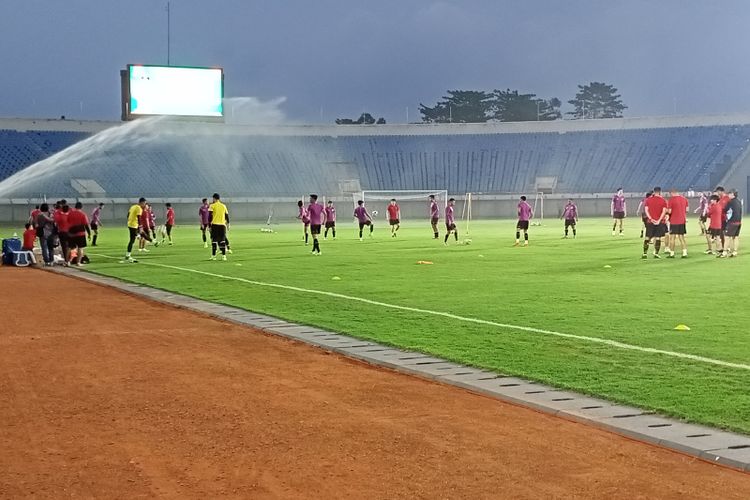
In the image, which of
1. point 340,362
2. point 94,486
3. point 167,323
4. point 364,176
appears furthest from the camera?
point 364,176

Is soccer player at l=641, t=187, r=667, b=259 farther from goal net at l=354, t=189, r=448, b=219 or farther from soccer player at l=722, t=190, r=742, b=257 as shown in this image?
goal net at l=354, t=189, r=448, b=219

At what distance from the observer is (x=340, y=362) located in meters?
9.83

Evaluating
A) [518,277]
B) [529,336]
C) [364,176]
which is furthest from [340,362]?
[364,176]

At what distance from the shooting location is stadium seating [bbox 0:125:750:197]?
7600cm

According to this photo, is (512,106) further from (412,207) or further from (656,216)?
(656,216)

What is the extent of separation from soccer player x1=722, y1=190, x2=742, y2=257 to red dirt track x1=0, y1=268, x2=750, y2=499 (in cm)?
1774

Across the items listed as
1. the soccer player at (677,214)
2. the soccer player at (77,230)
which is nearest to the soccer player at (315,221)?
the soccer player at (77,230)

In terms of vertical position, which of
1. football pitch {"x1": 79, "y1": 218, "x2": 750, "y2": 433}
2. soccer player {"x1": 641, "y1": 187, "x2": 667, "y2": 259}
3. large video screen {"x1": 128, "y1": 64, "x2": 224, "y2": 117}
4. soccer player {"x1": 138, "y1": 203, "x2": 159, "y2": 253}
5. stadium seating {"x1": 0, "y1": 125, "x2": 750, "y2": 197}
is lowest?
football pitch {"x1": 79, "y1": 218, "x2": 750, "y2": 433}

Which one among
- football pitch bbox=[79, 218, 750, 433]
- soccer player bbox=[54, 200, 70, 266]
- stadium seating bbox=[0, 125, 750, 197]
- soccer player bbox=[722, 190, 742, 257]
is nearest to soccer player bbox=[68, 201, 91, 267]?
soccer player bbox=[54, 200, 70, 266]

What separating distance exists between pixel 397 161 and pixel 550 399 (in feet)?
259

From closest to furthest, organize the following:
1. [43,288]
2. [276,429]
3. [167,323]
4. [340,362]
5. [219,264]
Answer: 1. [276,429]
2. [340,362]
3. [167,323]
4. [43,288]
5. [219,264]

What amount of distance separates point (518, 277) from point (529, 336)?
842 cm

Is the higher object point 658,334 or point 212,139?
point 212,139

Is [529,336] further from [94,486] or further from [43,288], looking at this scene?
[43,288]
